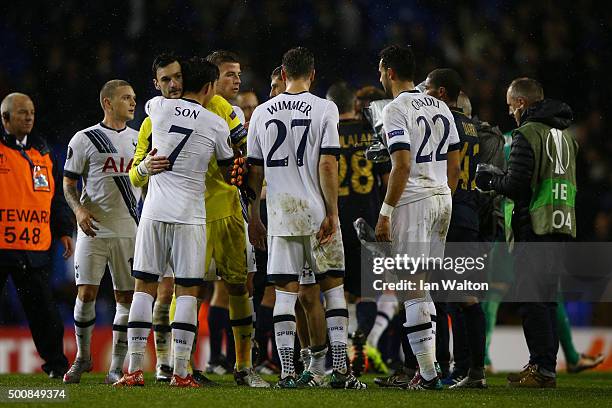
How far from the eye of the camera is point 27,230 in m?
8.09

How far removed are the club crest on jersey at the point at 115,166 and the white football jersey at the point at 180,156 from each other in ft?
3.39

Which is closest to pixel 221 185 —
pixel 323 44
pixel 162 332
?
pixel 162 332

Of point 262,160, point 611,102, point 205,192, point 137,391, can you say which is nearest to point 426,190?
point 262,160

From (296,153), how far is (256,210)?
481mm

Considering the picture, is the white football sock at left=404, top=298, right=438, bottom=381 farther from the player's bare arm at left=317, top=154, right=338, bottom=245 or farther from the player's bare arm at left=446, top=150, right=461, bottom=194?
the player's bare arm at left=446, top=150, right=461, bottom=194

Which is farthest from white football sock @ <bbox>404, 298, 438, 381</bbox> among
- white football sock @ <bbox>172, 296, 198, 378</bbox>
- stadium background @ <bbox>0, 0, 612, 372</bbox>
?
stadium background @ <bbox>0, 0, 612, 372</bbox>

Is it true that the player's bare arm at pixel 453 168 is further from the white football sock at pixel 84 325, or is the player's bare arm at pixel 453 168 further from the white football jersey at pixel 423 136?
the white football sock at pixel 84 325

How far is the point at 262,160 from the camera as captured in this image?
6.57m

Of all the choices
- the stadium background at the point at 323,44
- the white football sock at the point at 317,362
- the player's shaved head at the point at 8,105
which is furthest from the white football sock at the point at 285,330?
the stadium background at the point at 323,44

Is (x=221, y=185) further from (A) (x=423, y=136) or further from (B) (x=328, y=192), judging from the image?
(A) (x=423, y=136)

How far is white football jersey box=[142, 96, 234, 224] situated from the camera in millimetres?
6340

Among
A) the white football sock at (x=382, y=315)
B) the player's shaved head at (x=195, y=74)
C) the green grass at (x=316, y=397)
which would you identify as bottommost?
the green grass at (x=316, y=397)

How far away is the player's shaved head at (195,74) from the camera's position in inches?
252

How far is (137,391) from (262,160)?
1.67m
